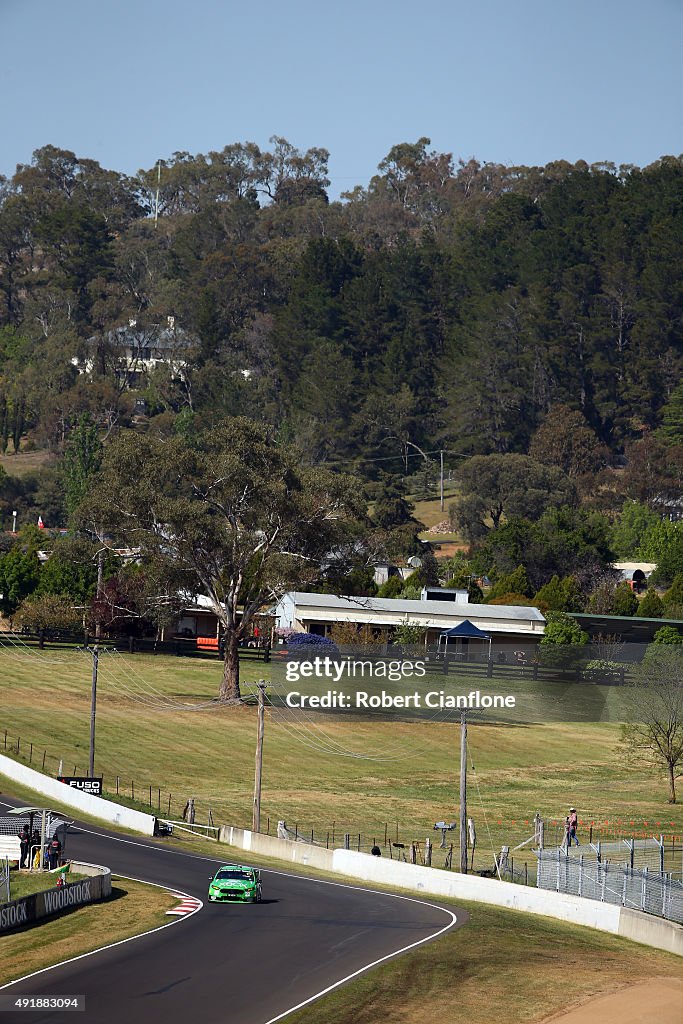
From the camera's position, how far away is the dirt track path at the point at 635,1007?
3150 centimetres

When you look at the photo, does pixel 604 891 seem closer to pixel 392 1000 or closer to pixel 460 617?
pixel 392 1000

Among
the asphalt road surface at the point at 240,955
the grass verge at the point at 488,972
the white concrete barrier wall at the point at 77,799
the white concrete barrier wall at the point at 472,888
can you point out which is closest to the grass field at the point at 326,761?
the white concrete barrier wall at the point at 77,799

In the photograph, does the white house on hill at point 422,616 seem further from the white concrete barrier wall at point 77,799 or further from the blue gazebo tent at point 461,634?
the white concrete barrier wall at point 77,799

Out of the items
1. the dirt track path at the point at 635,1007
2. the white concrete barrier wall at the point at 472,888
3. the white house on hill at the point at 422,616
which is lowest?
the dirt track path at the point at 635,1007

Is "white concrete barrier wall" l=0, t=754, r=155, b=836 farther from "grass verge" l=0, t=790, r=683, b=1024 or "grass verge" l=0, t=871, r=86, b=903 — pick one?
"grass verge" l=0, t=790, r=683, b=1024

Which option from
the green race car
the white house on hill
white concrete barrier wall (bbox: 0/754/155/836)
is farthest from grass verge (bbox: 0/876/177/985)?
the white house on hill

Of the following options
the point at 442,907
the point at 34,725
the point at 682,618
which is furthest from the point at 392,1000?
the point at 682,618

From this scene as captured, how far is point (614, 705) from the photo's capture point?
314 feet

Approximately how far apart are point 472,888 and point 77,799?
70.8 ft

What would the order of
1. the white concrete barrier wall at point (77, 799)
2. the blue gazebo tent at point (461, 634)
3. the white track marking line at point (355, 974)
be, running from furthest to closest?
the blue gazebo tent at point (461, 634)
the white concrete barrier wall at point (77, 799)
the white track marking line at point (355, 974)

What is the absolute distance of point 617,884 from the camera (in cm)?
4397

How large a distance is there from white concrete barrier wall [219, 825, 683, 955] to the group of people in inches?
411

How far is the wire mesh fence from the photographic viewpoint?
4306 cm

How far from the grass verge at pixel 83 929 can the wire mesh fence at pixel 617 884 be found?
1205 cm
